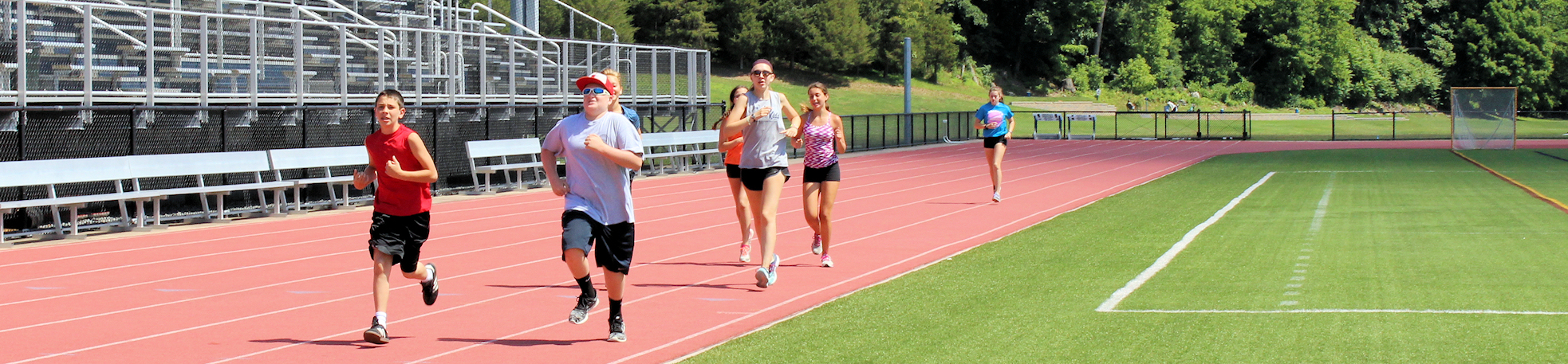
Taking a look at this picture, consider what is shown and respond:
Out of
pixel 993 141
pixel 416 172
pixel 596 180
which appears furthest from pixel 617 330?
pixel 993 141

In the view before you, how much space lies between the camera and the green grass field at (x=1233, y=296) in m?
6.88

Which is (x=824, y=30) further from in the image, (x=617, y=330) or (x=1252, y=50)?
(x=617, y=330)

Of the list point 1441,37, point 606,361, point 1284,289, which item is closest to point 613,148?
point 606,361

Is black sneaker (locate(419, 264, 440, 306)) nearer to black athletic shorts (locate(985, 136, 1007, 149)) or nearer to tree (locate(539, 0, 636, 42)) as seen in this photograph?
black athletic shorts (locate(985, 136, 1007, 149))

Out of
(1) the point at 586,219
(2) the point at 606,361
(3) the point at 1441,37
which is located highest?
(3) the point at 1441,37

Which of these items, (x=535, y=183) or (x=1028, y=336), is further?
(x=535, y=183)

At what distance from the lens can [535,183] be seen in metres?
21.8

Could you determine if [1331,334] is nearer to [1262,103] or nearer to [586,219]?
[586,219]

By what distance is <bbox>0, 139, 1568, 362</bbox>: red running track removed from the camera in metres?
7.49

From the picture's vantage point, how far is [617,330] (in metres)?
7.47

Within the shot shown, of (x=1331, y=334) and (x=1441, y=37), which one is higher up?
(x=1441, y=37)

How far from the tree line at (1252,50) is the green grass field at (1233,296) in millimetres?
67449

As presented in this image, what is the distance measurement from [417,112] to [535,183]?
230cm

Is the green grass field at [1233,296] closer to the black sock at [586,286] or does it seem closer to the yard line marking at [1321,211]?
the yard line marking at [1321,211]
